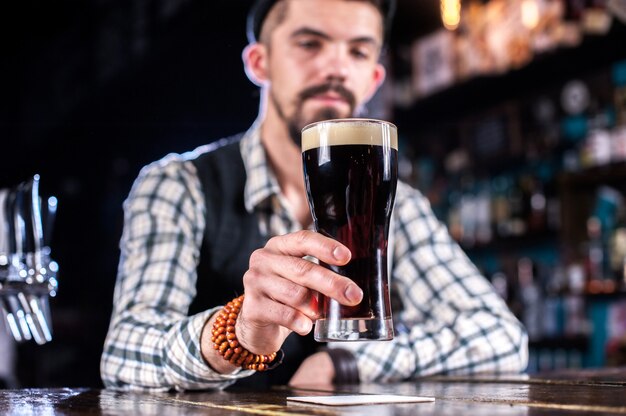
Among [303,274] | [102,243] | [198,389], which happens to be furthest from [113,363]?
[102,243]

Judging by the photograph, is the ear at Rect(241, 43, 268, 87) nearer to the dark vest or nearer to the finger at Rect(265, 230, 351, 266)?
the dark vest

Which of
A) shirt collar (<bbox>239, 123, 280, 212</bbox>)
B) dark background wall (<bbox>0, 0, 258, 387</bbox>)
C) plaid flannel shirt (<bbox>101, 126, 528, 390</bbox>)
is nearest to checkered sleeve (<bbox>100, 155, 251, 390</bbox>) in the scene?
plaid flannel shirt (<bbox>101, 126, 528, 390</bbox>)

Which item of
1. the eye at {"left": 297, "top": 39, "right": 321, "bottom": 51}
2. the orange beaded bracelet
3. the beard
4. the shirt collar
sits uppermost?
the eye at {"left": 297, "top": 39, "right": 321, "bottom": 51}

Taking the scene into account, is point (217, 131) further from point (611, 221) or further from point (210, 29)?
point (611, 221)

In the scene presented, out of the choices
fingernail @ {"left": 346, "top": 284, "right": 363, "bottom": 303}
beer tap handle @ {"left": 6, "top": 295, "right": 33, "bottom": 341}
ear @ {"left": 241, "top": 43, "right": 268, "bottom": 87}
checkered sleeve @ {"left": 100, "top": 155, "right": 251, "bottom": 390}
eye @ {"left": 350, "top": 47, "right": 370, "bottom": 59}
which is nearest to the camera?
fingernail @ {"left": 346, "top": 284, "right": 363, "bottom": 303}

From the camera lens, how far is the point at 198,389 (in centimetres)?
146

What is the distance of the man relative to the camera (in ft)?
5.53

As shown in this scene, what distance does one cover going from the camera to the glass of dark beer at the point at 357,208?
1067mm

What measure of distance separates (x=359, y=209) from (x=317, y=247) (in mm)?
92

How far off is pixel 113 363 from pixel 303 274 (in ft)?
2.38

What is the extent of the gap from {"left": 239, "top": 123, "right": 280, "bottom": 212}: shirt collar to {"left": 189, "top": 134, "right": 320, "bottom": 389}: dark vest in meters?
0.02

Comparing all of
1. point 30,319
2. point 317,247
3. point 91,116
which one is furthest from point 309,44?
point 91,116

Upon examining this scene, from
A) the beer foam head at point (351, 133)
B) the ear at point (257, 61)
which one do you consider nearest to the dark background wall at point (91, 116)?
the ear at point (257, 61)

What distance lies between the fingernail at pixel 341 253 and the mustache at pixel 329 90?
1.12 m
